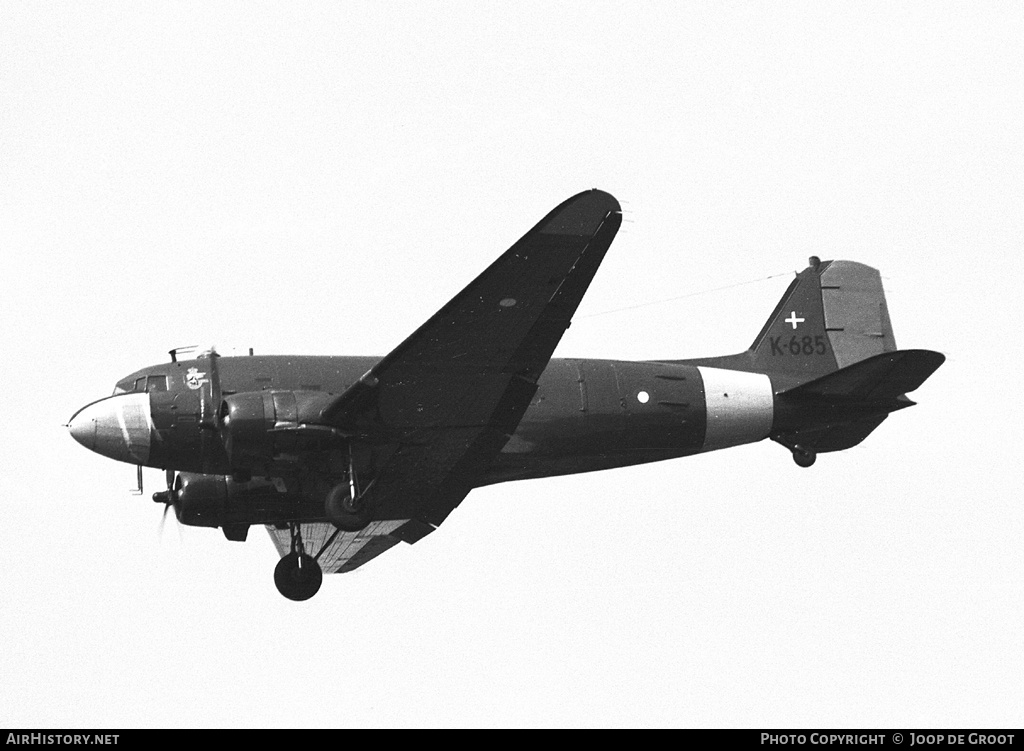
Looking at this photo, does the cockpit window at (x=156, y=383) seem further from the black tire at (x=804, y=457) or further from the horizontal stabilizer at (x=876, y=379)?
the black tire at (x=804, y=457)

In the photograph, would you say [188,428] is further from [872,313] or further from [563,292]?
[872,313]

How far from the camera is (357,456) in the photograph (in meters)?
26.4

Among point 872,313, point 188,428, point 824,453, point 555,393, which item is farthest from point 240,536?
point 872,313

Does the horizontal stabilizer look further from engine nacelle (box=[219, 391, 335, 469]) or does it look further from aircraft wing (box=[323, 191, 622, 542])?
engine nacelle (box=[219, 391, 335, 469])

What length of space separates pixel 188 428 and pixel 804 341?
11324mm

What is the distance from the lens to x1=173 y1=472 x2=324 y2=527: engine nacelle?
27.6 metres

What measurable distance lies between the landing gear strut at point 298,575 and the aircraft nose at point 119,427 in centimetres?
362

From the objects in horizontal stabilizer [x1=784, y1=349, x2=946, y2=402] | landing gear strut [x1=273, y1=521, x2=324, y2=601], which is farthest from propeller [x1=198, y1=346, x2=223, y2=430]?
horizontal stabilizer [x1=784, y1=349, x2=946, y2=402]

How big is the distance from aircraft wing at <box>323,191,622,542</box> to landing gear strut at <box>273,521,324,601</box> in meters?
1.55

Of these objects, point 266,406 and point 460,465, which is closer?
point 266,406

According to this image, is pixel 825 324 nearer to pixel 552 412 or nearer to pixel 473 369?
pixel 552 412

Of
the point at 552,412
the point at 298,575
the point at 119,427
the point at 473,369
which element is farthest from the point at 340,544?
the point at 473,369
